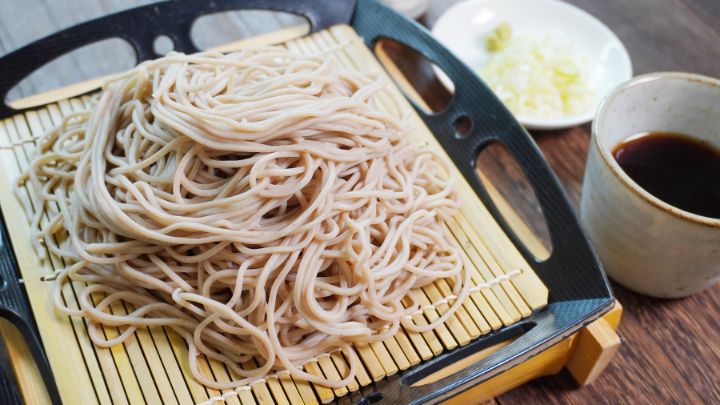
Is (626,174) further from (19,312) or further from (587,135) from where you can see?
(19,312)

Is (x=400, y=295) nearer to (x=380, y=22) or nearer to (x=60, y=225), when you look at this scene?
(x=60, y=225)

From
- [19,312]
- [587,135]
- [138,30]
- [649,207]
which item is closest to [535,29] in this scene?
[587,135]

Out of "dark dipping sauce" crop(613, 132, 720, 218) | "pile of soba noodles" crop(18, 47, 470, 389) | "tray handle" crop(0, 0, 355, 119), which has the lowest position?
"dark dipping sauce" crop(613, 132, 720, 218)

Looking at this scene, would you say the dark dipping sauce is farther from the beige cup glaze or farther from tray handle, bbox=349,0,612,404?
tray handle, bbox=349,0,612,404

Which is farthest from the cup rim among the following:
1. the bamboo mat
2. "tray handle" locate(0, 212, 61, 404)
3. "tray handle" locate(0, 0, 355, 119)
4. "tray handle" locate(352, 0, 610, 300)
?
"tray handle" locate(0, 212, 61, 404)

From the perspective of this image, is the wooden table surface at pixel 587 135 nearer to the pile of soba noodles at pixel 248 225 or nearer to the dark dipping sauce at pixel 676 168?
the dark dipping sauce at pixel 676 168

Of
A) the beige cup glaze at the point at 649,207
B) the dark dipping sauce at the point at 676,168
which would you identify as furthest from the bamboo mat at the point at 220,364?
the dark dipping sauce at the point at 676,168
